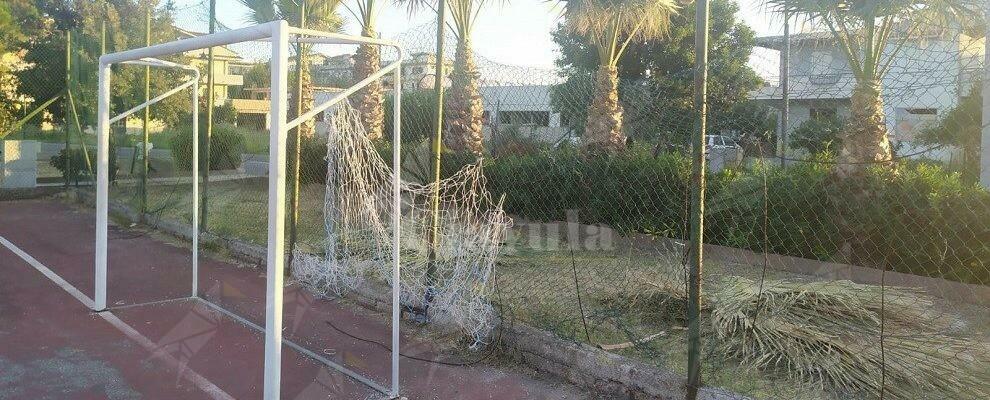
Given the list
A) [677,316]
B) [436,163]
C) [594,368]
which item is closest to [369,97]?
[436,163]

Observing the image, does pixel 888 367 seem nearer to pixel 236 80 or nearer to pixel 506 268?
pixel 506 268

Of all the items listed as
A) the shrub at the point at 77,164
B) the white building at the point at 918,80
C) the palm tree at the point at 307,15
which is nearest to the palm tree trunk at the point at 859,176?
the white building at the point at 918,80

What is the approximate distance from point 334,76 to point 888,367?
11.8m

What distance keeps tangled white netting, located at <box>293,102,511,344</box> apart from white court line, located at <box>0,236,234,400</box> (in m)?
1.65

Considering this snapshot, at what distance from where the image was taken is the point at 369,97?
47.0 ft

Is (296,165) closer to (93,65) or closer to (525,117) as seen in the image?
(525,117)

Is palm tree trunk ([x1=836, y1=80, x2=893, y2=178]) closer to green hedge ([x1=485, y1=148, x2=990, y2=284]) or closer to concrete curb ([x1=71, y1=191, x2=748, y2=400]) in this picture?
green hedge ([x1=485, y1=148, x2=990, y2=284])

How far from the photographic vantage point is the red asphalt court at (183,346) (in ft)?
15.0

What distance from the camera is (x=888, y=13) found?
23.8 feet

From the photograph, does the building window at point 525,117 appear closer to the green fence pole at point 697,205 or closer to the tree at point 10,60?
the green fence pole at point 697,205

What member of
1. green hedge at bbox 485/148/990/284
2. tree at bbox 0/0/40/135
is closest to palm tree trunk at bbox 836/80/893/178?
green hedge at bbox 485/148/990/284

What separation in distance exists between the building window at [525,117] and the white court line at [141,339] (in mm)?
4108

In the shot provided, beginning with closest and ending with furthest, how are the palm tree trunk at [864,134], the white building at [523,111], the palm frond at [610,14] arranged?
1. the white building at [523,111]
2. the palm tree trunk at [864,134]
3. the palm frond at [610,14]

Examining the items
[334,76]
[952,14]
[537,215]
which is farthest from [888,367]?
[334,76]
